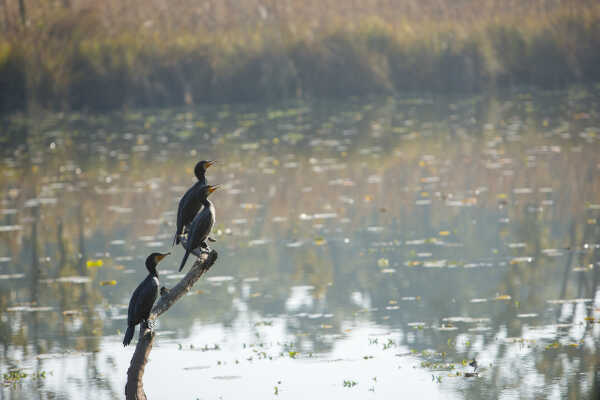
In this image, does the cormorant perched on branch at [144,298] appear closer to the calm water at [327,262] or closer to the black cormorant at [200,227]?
the black cormorant at [200,227]

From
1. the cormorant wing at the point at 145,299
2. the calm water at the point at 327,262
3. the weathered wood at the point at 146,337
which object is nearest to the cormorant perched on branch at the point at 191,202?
the weathered wood at the point at 146,337

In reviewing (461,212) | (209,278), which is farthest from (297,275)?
(461,212)

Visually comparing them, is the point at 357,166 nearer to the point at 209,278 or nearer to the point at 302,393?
the point at 209,278

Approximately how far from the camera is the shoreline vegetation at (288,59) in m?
31.3

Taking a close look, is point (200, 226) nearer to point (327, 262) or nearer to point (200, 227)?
point (200, 227)

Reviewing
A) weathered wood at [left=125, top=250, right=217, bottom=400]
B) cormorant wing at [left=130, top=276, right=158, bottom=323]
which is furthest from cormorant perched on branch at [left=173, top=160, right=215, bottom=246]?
cormorant wing at [left=130, top=276, right=158, bottom=323]

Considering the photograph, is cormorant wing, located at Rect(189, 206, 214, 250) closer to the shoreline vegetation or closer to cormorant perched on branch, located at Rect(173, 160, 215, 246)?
cormorant perched on branch, located at Rect(173, 160, 215, 246)

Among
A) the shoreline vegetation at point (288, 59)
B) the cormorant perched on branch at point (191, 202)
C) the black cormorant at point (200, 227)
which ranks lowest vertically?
the black cormorant at point (200, 227)

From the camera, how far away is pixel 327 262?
43.2 ft

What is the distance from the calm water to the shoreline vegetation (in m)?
5.48

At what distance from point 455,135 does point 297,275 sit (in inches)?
493

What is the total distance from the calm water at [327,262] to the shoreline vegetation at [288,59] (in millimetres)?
5485

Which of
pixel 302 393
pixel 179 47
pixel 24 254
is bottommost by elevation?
pixel 302 393

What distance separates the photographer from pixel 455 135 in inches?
962
